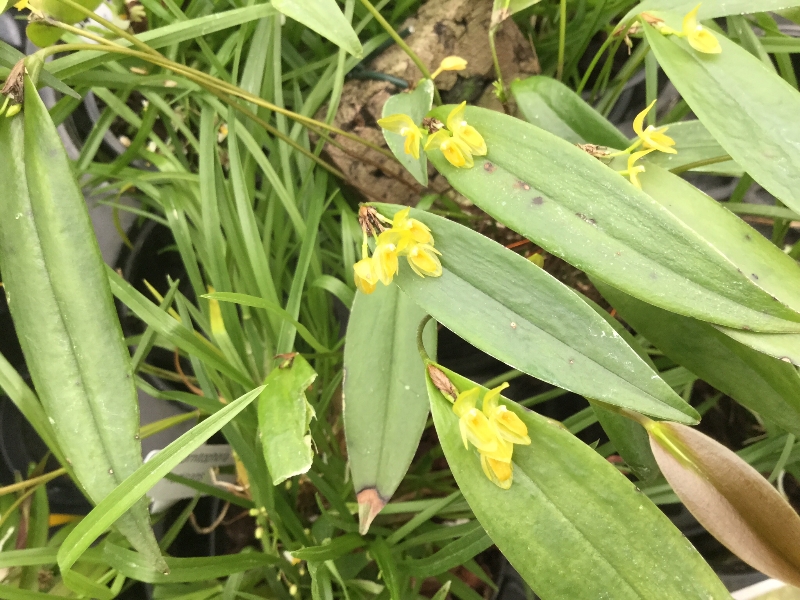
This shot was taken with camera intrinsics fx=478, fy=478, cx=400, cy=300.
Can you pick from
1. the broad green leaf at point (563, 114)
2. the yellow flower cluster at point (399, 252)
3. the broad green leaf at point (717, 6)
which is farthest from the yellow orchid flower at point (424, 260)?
the broad green leaf at point (717, 6)

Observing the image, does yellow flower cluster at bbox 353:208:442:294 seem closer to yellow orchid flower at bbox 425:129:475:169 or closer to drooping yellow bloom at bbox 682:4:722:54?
yellow orchid flower at bbox 425:129:475:169

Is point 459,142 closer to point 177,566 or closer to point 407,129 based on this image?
point 407,129

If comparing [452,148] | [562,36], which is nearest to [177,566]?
[452,148]

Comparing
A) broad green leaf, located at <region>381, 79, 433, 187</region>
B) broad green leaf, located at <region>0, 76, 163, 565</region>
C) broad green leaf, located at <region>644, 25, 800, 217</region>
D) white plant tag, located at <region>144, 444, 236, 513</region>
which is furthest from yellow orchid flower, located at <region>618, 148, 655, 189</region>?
white plant tag, located at <region>144, 444, 236, 513</region>

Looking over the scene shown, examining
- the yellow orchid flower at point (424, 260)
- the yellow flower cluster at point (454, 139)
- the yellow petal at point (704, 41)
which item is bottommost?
the yellow orchid flower at point (424, 260)

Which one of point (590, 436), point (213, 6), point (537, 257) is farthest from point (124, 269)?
point (590, 436)

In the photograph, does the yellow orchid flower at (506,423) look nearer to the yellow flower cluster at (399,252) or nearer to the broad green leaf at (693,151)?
the yellow flower cluster at (399,252)

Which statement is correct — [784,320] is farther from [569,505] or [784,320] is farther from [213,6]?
[213,6]
